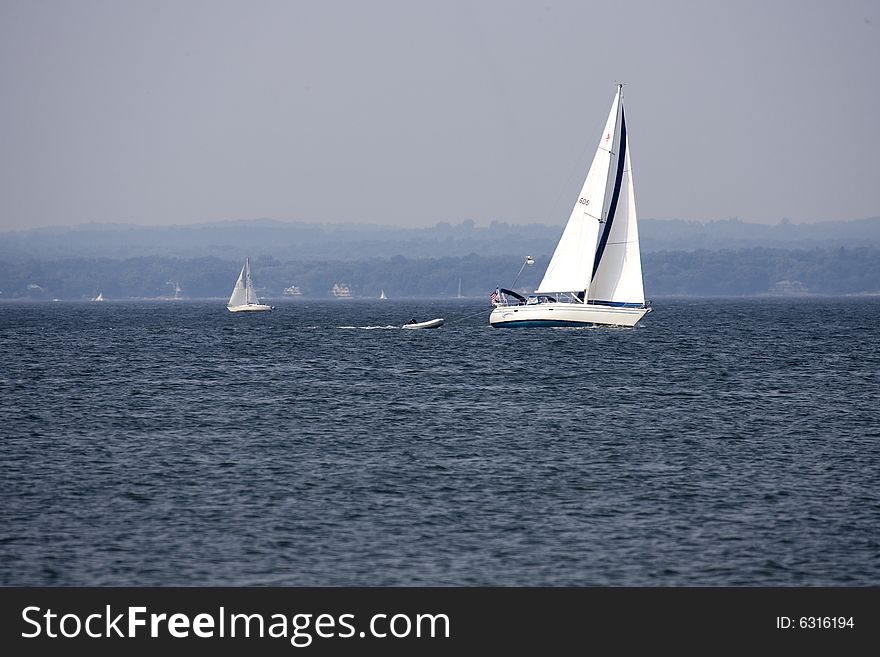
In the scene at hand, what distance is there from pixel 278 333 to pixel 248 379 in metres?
64.0

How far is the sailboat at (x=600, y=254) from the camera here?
103m

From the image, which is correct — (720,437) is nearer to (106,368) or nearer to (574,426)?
(574,426)

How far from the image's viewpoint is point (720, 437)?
149 feet

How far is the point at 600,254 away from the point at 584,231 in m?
2.36

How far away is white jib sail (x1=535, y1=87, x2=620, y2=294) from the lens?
336ft

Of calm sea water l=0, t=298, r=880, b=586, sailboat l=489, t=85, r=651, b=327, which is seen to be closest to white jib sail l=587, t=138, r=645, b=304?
sailboat l=489, t=85, r=651, b=327

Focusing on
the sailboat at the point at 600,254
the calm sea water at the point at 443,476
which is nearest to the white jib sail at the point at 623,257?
the sailboat at the point at 600,254

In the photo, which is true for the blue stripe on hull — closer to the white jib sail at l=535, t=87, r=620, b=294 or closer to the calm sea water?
the white jib sail at l=535, t=87, r=620, b=294

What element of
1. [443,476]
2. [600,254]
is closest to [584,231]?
[600,254]

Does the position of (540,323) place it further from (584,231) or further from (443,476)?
(443,476)

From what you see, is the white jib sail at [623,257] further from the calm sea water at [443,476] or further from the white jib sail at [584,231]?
the calm sea water at [443,476]

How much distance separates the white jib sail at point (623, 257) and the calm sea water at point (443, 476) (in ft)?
89.0

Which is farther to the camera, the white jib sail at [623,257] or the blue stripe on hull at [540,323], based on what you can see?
the blue stripe on hull at [540,323]
